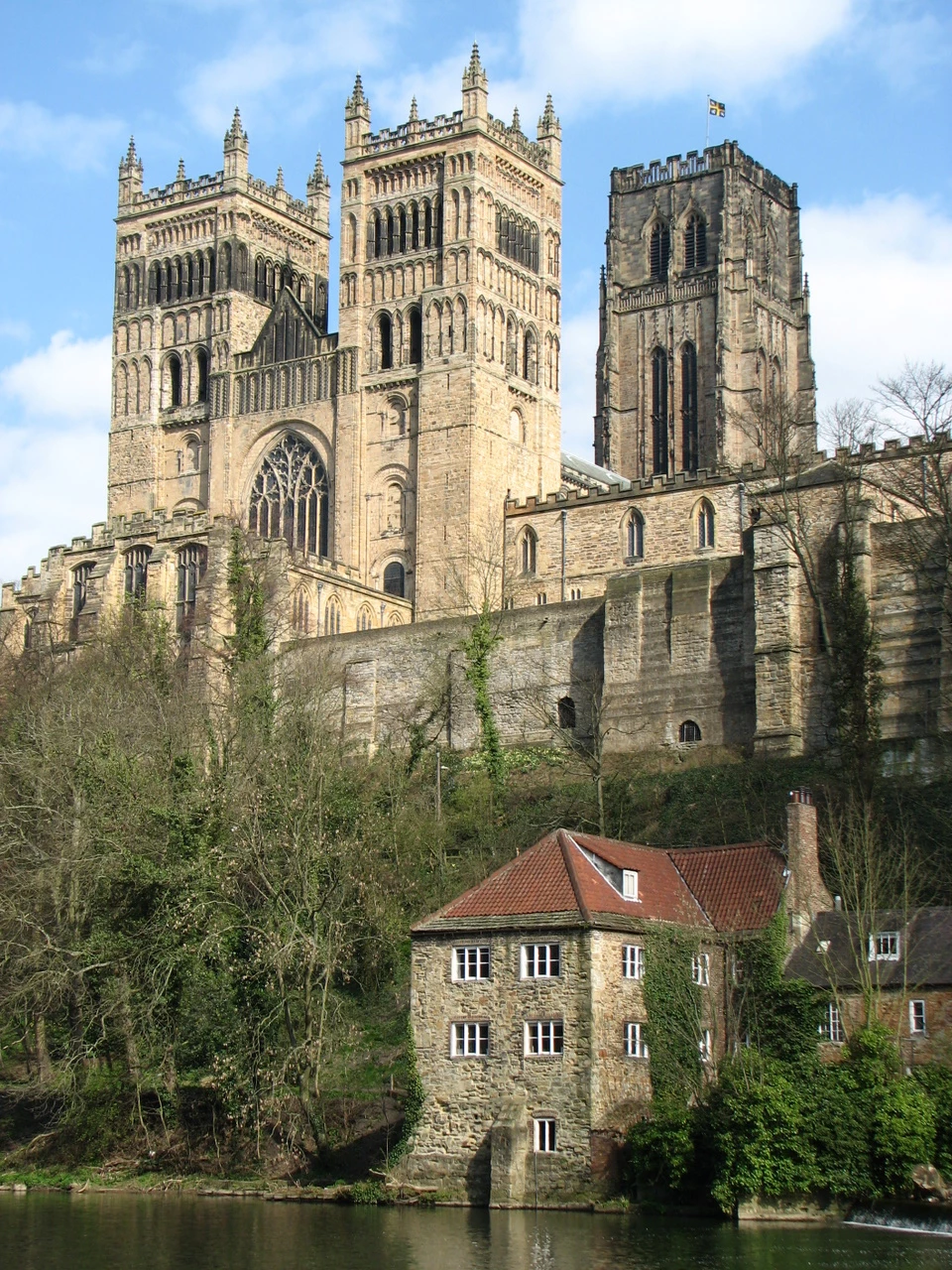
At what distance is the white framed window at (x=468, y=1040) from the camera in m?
34.2

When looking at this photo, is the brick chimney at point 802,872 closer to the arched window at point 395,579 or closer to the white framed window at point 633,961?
the white framed window at point 633,961

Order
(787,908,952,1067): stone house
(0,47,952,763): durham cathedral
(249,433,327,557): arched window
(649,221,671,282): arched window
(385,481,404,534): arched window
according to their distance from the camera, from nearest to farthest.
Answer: (787,908,952,1067): stone house < (0,47,952,763): durham cathedral < (385,481,404,534): arched window < (249,433,327,557): arched window < (649,221,671,282): arched window

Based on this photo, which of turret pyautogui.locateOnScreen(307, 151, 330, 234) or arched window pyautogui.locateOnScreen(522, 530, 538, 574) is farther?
turret pyautogui.locateOnScreen(307, 151, 330, 234)

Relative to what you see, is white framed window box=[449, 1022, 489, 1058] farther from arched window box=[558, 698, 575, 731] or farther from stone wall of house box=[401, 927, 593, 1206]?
arched window box=[558, 698, 575, 731]

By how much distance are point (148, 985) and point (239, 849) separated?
9.99 ft

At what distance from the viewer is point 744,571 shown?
5491 centimetres

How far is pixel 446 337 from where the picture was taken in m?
70.3

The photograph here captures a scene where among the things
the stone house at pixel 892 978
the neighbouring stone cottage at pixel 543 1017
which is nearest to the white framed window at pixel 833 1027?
the stone house at pixel 892 978

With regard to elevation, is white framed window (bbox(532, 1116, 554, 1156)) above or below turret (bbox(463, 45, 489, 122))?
below

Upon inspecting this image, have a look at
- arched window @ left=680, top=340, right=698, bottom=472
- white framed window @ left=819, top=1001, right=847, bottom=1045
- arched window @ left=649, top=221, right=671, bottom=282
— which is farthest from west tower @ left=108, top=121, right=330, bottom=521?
white framed window @ left=819, top=1001, right=847, bottom=1045

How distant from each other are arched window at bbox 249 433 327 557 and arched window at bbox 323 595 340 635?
458cm

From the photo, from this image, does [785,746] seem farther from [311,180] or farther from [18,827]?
[311,180]

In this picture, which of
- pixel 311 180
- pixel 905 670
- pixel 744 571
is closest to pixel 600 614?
pixel 744 571

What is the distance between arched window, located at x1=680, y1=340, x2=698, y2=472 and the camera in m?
91.2
